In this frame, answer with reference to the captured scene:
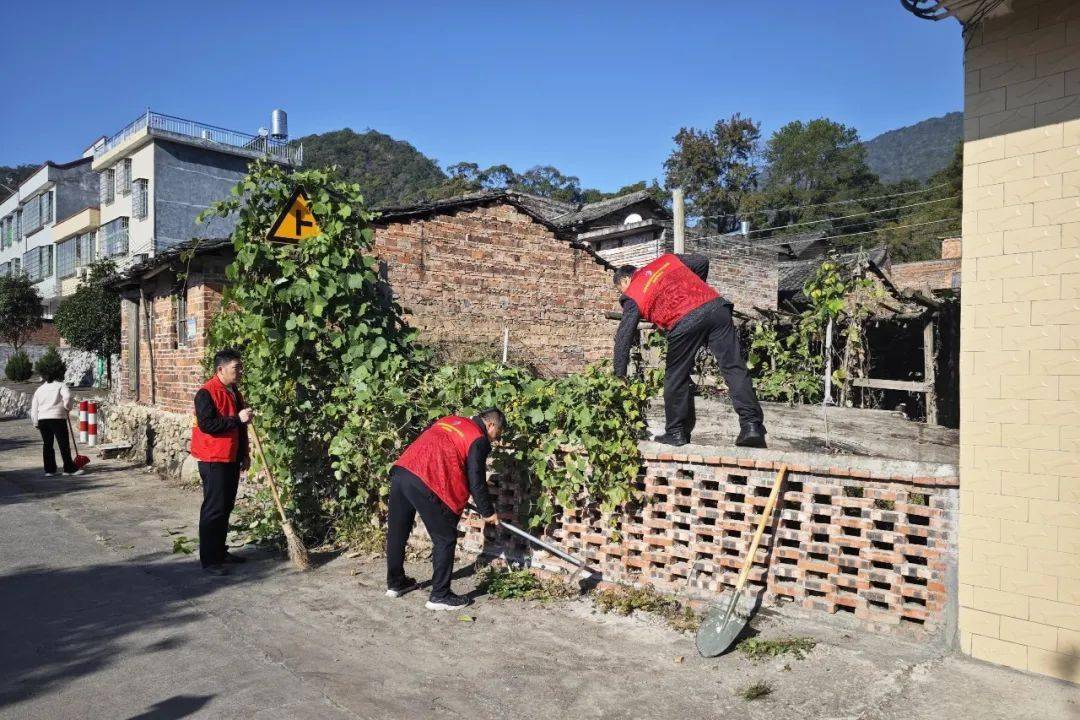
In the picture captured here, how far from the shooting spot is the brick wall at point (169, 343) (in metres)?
10.2

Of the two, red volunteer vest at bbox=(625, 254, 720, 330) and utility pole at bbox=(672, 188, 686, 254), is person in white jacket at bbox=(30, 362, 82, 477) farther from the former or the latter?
red volunteer vest at bbox=(625, 254, 720, 330)

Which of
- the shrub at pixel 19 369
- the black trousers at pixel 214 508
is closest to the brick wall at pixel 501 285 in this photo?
the black trousers at pixel 214 508

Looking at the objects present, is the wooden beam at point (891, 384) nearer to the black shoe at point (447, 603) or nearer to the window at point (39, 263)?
the black shoe at point (447, 603)

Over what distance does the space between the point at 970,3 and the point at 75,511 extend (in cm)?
969

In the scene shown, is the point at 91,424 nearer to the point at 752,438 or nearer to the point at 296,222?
the point at 296,222

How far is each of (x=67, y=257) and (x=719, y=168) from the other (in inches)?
1556

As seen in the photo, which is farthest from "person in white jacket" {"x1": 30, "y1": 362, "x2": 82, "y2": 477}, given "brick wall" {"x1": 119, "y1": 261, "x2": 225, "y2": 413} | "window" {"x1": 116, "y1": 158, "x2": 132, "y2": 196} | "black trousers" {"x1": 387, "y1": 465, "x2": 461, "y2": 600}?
"window" {"x1": 116, "y1": 158, "x2": 132, "y2": 196}

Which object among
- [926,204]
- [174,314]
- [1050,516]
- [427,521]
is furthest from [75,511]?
[926,204]

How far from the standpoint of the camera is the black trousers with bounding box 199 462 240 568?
6.17m

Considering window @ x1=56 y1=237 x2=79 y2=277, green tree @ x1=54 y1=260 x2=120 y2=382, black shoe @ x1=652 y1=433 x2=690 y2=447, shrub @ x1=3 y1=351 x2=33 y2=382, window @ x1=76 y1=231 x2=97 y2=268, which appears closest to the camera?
black shoe @ x1=652 y1=433 x2=690 y2=447

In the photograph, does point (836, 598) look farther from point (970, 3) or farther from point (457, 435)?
point (970, 3)

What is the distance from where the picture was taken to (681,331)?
530 centimetres

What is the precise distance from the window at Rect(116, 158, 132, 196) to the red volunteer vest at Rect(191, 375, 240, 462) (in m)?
33.9

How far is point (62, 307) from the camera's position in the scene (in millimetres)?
27375
